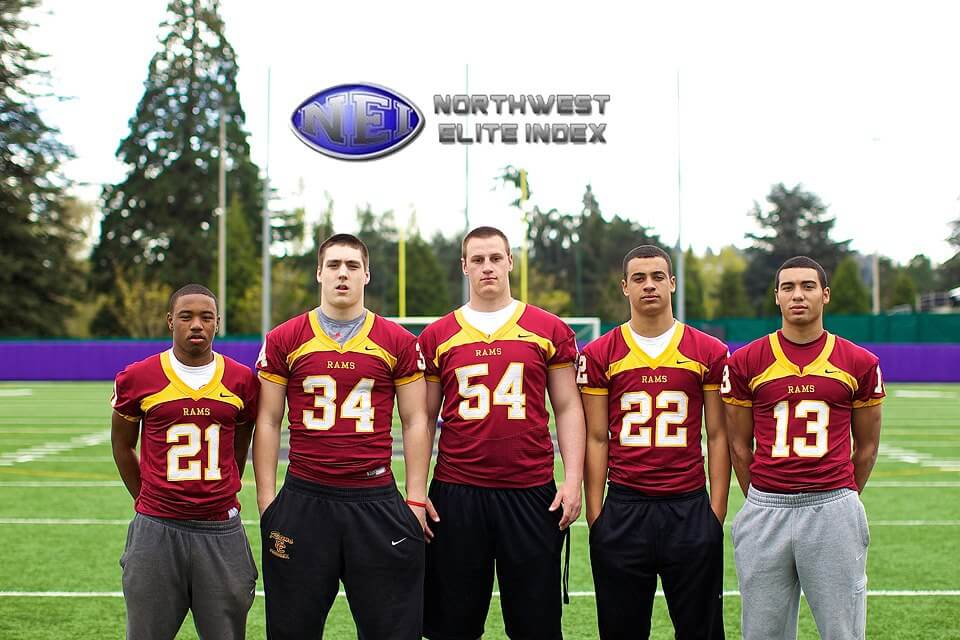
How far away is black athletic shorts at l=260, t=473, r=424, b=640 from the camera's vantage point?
338 centimetres

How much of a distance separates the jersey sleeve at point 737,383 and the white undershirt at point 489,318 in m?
0.78

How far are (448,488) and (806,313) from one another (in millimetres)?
1354

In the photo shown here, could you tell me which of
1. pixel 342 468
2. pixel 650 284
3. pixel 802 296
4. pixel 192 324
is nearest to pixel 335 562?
pixel 342 468

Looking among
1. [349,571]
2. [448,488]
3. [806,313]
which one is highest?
[806,313]

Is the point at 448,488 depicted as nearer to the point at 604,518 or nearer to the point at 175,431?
the point at 604,518

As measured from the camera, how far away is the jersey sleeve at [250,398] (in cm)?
349

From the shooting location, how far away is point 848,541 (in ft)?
10.9

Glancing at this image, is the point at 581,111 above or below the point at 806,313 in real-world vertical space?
above

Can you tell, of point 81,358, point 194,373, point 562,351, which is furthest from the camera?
point 81,358

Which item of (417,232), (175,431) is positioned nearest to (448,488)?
(175,431)

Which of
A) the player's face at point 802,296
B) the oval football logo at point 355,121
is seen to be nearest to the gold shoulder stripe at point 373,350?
the player's face at point 802,296

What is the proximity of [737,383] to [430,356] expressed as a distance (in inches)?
42.0

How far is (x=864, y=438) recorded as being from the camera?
11.5 ft

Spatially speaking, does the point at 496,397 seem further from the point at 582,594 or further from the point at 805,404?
the point at 582,594
